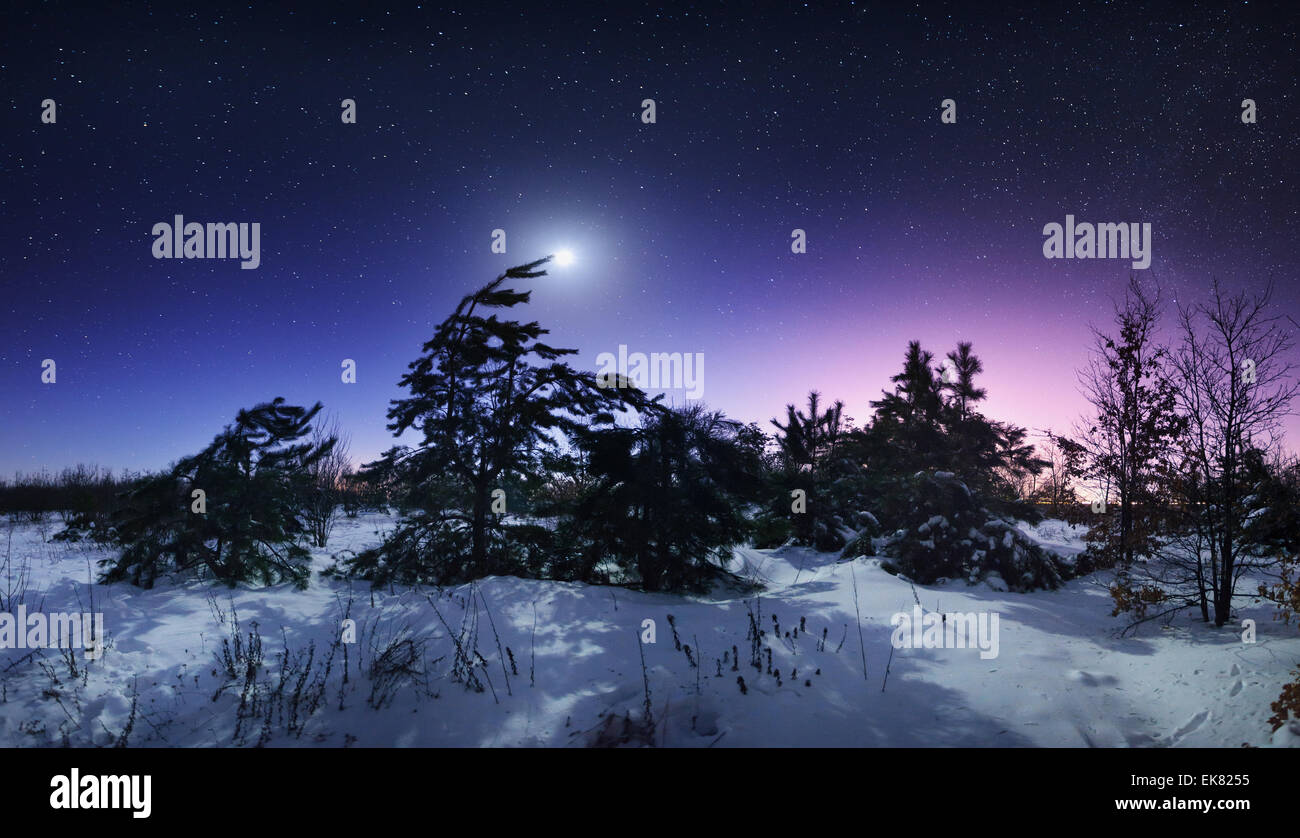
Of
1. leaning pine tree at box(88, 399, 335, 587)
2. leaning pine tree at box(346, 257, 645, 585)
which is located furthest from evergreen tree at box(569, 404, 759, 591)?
leaning pine tree at box(88, 399, 335, 587)

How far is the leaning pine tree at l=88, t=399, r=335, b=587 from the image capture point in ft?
27.2

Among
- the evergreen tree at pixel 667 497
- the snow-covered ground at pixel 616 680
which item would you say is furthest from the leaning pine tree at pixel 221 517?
the evergreen tree at pixel 667 497

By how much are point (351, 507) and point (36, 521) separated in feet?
37.9

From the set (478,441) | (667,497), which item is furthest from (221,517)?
(667,497)

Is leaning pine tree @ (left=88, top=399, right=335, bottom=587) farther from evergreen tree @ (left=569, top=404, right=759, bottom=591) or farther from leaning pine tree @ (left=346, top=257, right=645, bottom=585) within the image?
evergreen tree @ (left=569, top=404, right=759, bottom=591)

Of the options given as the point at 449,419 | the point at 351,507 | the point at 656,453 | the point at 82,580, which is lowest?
the point at 351,507

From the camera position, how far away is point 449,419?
9.34 m

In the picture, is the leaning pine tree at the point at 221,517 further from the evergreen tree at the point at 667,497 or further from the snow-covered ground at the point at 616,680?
the evergreen tree at the point at 667,497

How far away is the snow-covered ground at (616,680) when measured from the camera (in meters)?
3.64

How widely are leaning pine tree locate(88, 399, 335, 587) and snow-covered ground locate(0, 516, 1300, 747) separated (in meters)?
0.94

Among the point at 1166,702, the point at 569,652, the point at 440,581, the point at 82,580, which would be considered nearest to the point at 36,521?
the point at 82,580

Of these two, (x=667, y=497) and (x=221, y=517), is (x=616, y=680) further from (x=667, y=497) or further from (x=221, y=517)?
(x=221, y=517)
